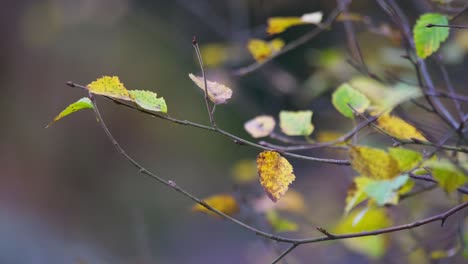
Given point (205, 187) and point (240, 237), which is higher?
point (205, 187)

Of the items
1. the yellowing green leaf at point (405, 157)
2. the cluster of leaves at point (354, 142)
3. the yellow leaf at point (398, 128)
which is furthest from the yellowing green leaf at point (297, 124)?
the yellowing green leaf at point (405, 157)

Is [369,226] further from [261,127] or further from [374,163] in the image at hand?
[374,163]

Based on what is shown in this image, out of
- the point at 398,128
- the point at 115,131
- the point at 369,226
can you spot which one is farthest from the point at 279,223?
the point at 115,131

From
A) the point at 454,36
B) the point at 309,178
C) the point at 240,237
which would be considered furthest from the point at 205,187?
the point at 454,36

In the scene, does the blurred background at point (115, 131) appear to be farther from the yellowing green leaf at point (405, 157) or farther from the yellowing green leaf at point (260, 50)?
the yellowing green leaf at point (405, 157)

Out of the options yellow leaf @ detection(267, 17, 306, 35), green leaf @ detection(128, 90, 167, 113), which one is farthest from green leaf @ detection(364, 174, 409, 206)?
yellow leaf @ detection(267, 17, 306, 35)

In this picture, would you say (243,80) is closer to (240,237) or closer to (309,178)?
(309,178)
